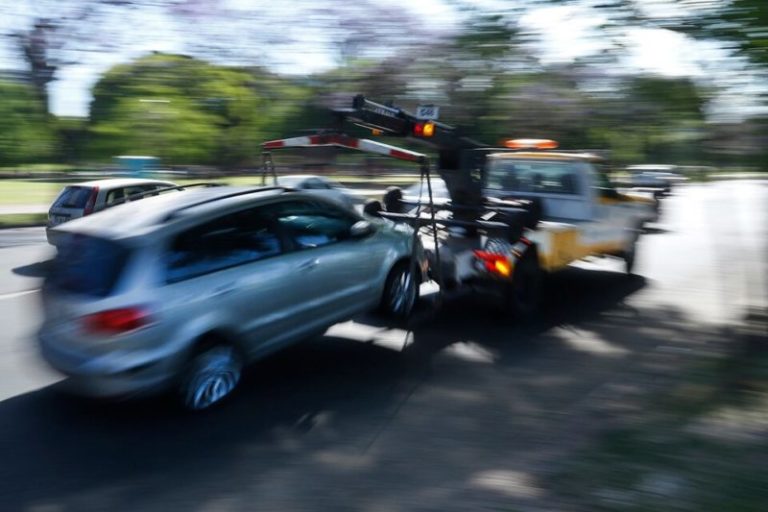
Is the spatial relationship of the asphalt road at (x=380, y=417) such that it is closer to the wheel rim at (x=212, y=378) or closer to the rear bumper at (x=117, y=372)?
the wheel rim at (x=212, y=378)

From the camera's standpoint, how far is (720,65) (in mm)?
5109

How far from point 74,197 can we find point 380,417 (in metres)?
9.53

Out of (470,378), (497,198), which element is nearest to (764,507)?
(470,378)

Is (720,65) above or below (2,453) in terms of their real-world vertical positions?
above

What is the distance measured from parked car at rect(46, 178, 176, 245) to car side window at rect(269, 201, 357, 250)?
21.4 ft

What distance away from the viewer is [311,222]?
A: 645cm

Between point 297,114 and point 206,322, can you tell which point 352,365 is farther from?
point 297,114

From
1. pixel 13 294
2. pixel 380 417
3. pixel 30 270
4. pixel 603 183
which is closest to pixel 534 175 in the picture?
pixel 603 183

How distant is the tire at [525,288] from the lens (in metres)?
7.85

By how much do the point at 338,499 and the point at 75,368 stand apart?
220cm

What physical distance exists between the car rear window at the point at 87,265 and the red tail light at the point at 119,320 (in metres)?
0.17

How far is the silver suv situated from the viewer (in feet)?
16.0

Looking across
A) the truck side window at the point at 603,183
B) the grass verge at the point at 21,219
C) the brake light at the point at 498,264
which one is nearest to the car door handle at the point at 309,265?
the brake light at the point at 498,264

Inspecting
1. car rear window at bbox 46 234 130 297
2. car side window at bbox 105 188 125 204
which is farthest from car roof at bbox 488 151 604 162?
car side window at bbox 105 188 125 204
